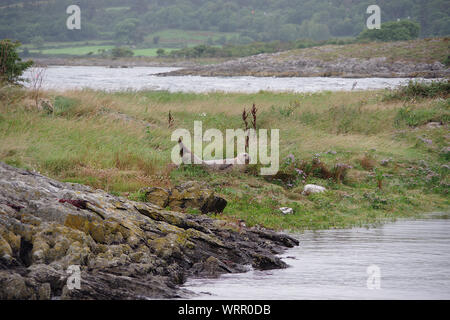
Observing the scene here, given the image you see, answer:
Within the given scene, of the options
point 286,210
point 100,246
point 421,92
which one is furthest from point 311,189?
point 421,92

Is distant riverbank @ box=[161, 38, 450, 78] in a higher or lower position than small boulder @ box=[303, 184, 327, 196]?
higher

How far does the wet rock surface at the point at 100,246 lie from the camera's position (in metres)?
7.57

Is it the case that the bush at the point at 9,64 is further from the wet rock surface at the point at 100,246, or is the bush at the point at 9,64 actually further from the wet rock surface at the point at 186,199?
the wet rock surface at the point at 100,246

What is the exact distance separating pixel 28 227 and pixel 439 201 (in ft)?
39.5

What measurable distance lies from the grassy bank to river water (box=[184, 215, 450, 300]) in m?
1.97

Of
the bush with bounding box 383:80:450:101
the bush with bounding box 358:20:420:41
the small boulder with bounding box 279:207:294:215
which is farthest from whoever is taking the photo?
the bush with bounding box 358:20:420:41

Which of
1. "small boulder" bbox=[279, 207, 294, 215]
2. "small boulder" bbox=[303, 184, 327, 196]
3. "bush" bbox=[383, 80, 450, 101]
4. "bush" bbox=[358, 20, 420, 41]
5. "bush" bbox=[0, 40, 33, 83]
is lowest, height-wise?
"small boulder" bbox=[279, 207, 294, 215]

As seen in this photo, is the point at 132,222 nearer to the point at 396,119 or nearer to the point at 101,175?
the point at 101,175

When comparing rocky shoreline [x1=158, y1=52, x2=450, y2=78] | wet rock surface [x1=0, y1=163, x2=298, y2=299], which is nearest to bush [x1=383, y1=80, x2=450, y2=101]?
wet rock surface [x1=0, y1=163, x2=298, y2=299]

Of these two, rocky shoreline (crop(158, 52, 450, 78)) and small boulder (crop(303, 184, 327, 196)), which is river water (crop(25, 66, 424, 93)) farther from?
small boulder (crop(303, 184, 327, 196))

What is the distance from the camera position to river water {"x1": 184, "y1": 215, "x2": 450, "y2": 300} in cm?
845

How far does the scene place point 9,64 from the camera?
78.5 feet

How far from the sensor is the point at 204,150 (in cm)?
1845

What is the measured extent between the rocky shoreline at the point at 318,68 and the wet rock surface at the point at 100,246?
54.9 metres
